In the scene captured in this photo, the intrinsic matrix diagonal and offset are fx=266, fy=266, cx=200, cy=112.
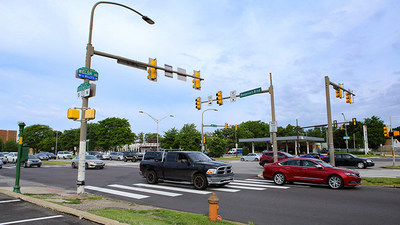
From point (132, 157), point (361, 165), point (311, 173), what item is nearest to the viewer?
point (311, 173)

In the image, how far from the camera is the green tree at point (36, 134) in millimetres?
98562

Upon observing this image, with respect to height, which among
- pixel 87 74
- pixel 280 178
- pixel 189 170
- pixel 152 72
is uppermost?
pixel 152 72

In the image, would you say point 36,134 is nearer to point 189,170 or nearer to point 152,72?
point 152,72

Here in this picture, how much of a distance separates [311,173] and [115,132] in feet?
244

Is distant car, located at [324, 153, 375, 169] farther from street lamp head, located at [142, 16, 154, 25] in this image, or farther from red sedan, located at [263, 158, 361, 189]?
street lamp head, located at [142, 16, 154, 25]

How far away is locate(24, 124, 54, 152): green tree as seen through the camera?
9856 centimetres

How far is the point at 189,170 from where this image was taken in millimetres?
12602

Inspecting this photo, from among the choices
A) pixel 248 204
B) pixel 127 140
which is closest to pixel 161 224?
pixel 248 204

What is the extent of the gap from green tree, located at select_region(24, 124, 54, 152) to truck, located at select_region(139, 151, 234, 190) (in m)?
102

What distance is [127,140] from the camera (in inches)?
3179

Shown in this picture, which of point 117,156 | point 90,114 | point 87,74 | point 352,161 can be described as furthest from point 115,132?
point 90,114

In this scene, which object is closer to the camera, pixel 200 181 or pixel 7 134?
pixel 200 181

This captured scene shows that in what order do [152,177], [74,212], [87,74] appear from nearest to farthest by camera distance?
[74,212]
[87,74]
[152,177]

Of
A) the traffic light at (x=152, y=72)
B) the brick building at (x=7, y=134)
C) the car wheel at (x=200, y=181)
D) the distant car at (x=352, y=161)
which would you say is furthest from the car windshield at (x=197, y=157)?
the brick building at (x=7, y=134)
